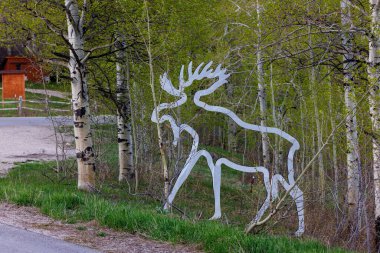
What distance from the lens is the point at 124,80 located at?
16.4 m

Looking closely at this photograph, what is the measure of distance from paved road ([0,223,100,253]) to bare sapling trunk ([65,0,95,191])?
4.88 metres

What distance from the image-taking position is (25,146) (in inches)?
1000

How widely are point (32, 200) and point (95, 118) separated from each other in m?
8.55

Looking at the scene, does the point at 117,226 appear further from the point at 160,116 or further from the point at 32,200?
the point at 160,116

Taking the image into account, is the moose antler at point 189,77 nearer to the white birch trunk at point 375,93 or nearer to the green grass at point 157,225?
the green grass at point 157,225

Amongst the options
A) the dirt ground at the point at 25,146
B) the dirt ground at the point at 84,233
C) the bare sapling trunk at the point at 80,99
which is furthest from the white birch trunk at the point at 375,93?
the dirt ground at the point at 25,146

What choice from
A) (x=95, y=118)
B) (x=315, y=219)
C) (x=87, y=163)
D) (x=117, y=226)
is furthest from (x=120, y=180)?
(x=117, y=226)

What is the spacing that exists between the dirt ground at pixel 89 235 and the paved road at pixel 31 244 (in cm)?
19

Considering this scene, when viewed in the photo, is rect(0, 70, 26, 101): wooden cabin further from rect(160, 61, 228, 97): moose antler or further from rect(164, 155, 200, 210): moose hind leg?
rect(164, 155, 200, 210): moose hind leg

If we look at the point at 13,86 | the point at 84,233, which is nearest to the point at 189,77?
the point at 84,233

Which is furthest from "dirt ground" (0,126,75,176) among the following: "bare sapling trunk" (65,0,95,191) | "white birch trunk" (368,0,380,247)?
"white birch trunk" (368,0,380,247)

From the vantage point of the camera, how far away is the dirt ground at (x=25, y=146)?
20.9 m

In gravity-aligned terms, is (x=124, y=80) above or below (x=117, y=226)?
above

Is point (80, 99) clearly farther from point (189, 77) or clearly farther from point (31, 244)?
point (31, 244)
